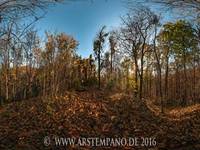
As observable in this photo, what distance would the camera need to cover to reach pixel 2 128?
12906 mm

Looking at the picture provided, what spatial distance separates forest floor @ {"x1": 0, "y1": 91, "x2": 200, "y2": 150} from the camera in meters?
10.6

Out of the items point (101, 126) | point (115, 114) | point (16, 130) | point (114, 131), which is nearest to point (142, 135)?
point (114, 131)

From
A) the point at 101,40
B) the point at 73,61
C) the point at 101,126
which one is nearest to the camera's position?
the point at 101,126

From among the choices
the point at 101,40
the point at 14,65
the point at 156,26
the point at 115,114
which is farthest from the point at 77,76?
the point at 115,114

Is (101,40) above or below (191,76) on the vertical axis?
above

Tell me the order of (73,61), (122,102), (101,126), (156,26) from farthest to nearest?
(73,61), (156,26), (122,102), (101,126)

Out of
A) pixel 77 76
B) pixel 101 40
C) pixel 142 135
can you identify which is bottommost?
pixel 142 135

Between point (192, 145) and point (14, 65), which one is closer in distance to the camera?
point (192, 145)

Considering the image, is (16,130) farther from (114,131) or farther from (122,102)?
(122,102)

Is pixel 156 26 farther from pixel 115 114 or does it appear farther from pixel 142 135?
pixel 142 135

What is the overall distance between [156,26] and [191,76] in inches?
753

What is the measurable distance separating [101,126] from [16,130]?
13.1ft

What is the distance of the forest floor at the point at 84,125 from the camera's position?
10570 mm

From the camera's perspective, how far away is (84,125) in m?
13.4
